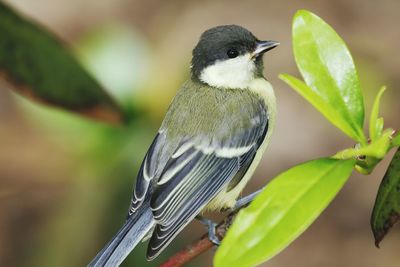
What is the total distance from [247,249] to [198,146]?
950 millimetres

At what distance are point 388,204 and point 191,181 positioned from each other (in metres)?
0.81

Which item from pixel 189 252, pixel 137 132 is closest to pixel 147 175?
pixel 189 252

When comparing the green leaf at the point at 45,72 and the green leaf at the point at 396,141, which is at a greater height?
the green leaf at the point at 45,72

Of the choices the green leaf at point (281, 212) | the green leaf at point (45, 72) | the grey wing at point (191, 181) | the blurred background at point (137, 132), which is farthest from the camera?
the blurred background at point (137, 132)

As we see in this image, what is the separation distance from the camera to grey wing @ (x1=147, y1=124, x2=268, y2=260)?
5.87 feet

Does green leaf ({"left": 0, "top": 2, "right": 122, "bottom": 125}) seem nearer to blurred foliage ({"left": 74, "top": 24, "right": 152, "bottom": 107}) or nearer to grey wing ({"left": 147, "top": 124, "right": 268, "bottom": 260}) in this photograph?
grey wing ({"left": 147, "top": 124, "right": 268, "bottom": 260})

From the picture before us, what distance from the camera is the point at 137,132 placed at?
2.82 meters

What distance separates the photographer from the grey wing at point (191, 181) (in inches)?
70.5

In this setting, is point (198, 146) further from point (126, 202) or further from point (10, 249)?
point (10, 249)

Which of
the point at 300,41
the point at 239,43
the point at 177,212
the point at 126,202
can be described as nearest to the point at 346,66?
the point at 300,41

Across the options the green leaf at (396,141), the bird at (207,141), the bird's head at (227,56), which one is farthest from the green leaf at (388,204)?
A: the bird's head at (227,56)

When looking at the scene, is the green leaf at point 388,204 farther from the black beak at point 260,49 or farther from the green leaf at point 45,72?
the black beak at point 260,49

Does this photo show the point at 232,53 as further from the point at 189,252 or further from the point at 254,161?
the point at 189,252

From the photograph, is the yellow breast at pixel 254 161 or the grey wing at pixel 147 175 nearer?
the grey wing at pixel 147 175
